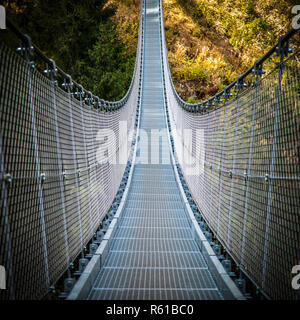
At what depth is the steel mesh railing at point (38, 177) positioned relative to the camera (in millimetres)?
1343

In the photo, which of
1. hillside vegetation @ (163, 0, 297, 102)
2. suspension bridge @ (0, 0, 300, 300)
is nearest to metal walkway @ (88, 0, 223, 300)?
suspension bridge @ (0, 0, 300, 300)

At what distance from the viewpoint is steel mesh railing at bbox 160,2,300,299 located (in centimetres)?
157

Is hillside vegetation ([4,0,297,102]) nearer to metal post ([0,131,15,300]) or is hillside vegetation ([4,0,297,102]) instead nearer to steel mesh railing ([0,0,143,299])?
steel mesh railing ([0,0,143,299])

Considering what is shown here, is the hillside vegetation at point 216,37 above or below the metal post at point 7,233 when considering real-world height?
above

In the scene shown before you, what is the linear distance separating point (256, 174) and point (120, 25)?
16.9 m

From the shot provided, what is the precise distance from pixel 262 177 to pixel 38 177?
117 cm

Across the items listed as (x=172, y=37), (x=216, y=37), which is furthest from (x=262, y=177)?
(x=172, y=37)

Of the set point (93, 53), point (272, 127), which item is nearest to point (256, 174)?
point (272, 127)

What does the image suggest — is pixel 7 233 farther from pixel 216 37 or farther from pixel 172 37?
pixel 172 37

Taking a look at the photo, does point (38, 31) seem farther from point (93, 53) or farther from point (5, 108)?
point (5, 108)

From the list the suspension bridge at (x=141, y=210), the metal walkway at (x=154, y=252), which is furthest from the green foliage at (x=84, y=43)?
the suspension bridge at (x=141, y=210)

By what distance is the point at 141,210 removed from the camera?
15.2ft

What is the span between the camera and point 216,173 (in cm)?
324

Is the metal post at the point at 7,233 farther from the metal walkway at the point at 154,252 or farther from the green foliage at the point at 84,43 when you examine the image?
the green foliage at the point at 84,43
